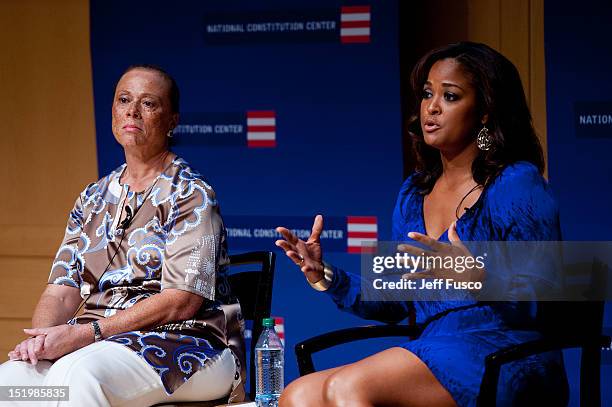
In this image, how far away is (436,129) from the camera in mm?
2693

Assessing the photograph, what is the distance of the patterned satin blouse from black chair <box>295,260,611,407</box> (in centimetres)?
37

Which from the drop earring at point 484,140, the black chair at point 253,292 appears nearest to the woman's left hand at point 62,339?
the black chair at point 253,292

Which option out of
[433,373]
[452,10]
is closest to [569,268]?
[433,373]

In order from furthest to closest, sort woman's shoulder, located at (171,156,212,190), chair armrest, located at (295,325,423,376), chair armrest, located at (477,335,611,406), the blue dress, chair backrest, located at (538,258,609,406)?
woman's shoulder, located at (171,156,212,190) < chair armrest, located at (295,325,423,376) < chair backrest, located at (538,258,609,406) < the blue dress < chair armrest, located at (477,335,611,406)

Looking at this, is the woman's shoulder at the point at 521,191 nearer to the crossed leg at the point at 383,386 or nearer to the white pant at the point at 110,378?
the crossed leg at the point at 383,386

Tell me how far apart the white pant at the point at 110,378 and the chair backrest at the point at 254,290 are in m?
0.19

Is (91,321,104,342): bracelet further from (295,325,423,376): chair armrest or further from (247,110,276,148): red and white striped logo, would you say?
(247,110,276,148): red and white striped logo

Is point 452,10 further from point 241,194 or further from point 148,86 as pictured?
point 148,86

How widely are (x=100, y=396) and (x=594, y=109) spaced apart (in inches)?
100

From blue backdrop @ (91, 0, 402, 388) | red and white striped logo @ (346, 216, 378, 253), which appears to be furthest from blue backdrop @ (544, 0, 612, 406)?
red and white striped logo @ (346, 216, 378, 253)

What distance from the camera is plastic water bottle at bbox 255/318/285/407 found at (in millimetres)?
3012

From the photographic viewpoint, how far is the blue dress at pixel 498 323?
2371 mm

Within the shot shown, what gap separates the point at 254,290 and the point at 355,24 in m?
1.63

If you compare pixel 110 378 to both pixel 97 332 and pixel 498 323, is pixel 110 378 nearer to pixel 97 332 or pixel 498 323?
pixel 97 332
